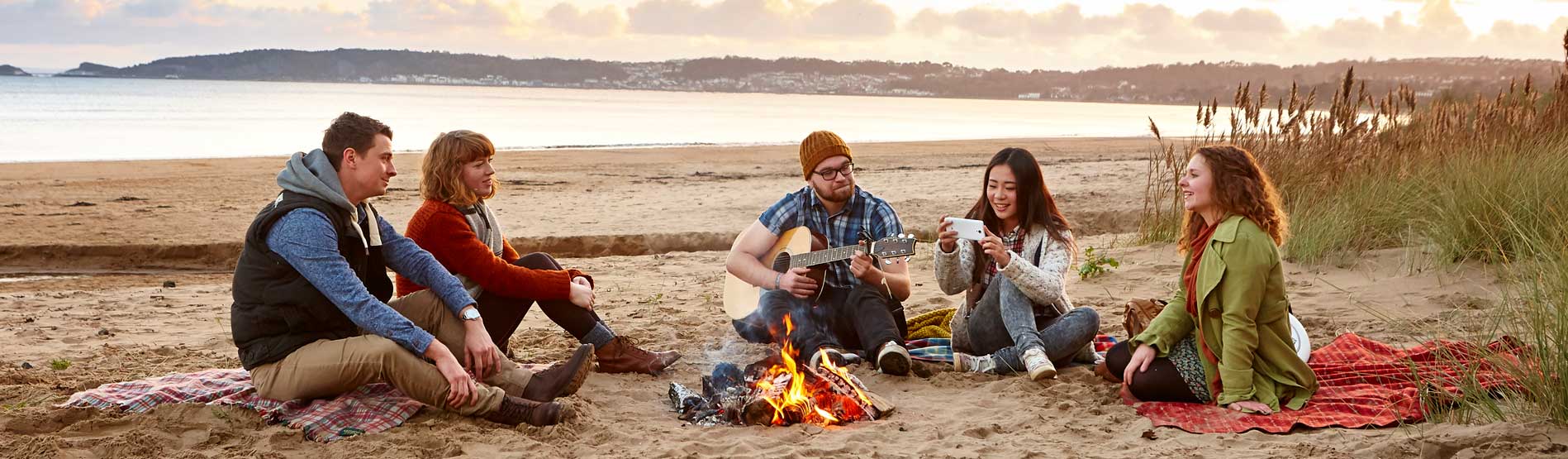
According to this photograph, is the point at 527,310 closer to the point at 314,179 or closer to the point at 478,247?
the point at 478,247

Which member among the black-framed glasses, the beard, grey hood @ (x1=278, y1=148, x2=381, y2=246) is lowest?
the beard

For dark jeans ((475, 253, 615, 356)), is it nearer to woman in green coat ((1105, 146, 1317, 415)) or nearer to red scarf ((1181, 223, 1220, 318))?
woman in green coat ((1105, 146, 1317, 415))

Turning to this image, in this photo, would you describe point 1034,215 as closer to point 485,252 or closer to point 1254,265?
point 1254,265

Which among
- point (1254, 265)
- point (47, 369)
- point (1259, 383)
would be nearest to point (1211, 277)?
point (1254, 265)

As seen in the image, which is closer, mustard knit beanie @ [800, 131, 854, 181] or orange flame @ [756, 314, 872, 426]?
orange flame @ [756, 314, 872, 426]

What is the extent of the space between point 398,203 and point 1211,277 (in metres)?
11.1

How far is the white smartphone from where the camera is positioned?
483 centimetres

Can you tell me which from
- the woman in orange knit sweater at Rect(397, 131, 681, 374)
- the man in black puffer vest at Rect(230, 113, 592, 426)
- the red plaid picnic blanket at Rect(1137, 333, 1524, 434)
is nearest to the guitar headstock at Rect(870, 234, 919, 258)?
the red plaid picnic blanket at Rect(1137, 333, 1524, 434)

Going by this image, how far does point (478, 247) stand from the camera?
4.86 meters

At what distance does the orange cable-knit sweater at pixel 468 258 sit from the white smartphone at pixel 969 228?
1727 millimetres

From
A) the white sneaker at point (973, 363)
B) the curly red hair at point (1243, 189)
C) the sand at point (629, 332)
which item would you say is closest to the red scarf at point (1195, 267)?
the curly red hair at point (1243, 189)

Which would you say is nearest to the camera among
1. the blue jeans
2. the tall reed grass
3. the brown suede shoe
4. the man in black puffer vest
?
the man in black puffer vest

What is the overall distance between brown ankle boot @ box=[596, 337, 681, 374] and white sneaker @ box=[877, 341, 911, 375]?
3.57 feet

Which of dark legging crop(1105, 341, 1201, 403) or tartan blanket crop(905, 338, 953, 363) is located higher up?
dark legging crop(1105, 341, 1201, 403)
